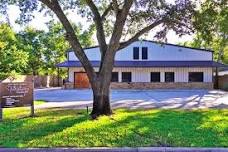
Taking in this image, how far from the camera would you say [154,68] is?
4888 cm

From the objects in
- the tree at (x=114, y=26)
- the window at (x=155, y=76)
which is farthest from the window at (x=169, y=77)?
the tree at (x=114, y=26)

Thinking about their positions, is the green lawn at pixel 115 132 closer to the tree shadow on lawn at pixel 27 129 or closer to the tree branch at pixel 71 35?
the tree shadow on lawn at pixel 27 129

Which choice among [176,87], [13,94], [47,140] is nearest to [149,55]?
[176,87]

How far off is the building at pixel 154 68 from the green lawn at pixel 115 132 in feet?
116

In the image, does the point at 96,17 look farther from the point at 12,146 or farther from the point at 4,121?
the point at 12,146

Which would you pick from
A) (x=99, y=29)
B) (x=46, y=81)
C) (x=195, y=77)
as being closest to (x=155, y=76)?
(x=195, y=77)

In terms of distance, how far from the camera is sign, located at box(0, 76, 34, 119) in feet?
47.0

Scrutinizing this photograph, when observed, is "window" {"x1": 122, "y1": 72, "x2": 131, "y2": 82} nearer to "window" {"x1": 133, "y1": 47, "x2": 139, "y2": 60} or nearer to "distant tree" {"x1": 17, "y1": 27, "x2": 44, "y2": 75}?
"window" {"x1": 133, "y1": 47, "x2": 139, "y2": 60}

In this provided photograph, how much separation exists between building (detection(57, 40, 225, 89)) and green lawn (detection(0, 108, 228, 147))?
3542 cm

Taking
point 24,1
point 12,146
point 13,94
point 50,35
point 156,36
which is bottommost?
point 12,146

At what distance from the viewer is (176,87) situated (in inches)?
1933

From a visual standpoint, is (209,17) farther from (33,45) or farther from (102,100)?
(33,45)

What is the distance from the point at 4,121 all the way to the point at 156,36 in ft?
23.2

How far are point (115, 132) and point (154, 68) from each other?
3827 cm
